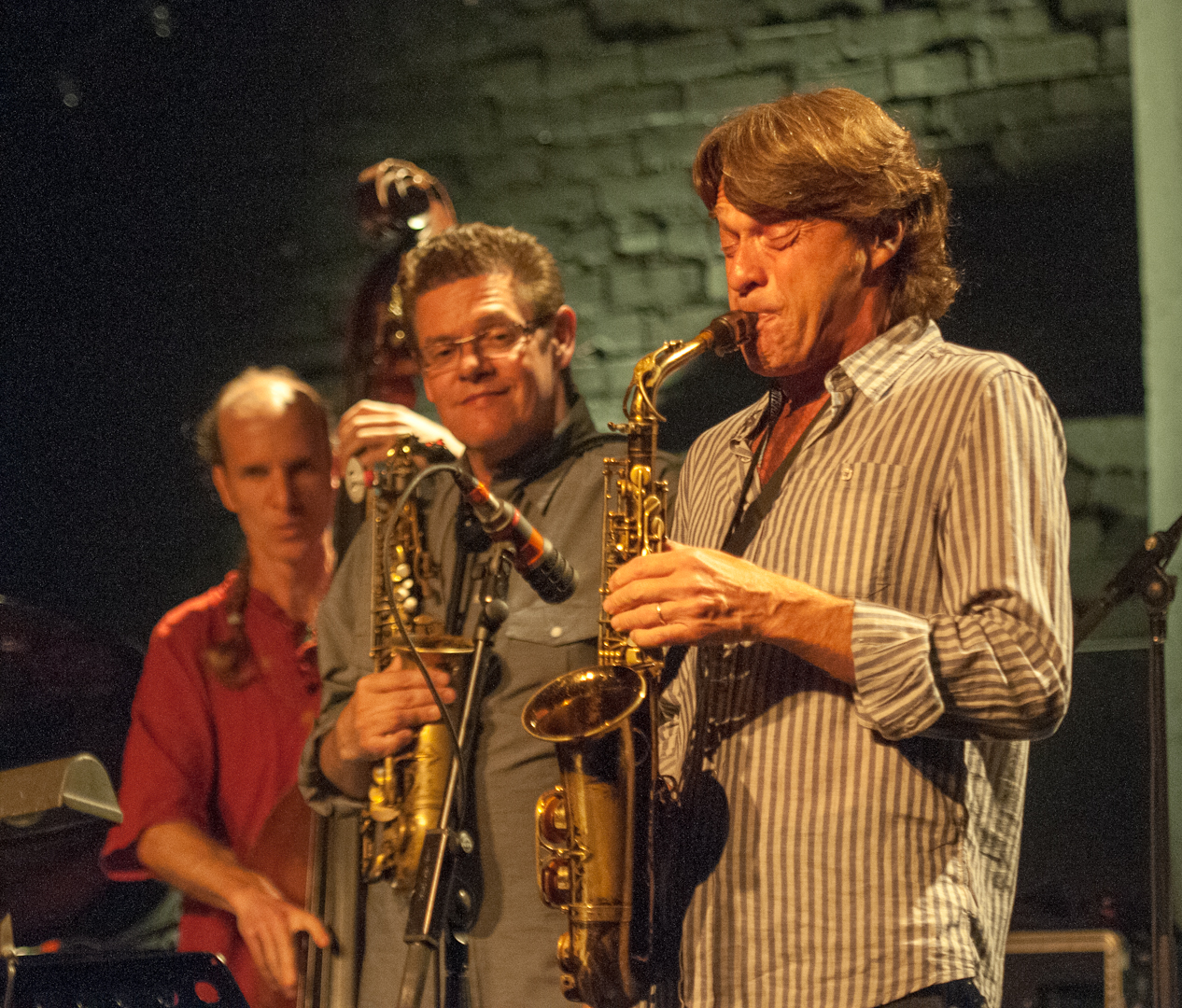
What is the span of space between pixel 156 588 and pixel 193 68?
5.24ft

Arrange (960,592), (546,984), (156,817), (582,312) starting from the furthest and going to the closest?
(582,312) → (156,817) → (546,984) → (960,592)

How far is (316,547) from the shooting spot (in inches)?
118

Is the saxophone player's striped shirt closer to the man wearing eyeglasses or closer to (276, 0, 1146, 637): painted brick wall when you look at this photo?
the man wearing eyeglasses

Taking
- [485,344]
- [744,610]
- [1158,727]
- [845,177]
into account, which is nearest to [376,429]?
[485,344]

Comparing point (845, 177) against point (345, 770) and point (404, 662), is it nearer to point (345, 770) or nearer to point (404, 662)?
point (404, 662)

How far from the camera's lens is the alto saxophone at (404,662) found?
207cm

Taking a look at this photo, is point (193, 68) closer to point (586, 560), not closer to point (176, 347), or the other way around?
point (176, 347)

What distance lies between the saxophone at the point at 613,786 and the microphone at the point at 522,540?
0.25ft

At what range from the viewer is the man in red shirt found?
2537 mm

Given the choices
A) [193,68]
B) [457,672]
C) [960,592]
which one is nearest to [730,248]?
[960,592]

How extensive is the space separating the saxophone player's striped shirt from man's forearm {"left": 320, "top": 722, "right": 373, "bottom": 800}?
32.4 inches

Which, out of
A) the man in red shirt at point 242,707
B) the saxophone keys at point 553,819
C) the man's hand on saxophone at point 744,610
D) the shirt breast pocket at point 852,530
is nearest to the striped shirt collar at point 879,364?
the shirt breast pocket at point 852,530

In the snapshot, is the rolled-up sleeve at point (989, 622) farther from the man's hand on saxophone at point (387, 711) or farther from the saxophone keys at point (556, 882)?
the man's hand on saxophone at point (387, 711)

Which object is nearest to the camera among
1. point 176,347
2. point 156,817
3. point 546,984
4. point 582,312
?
point 546,984
